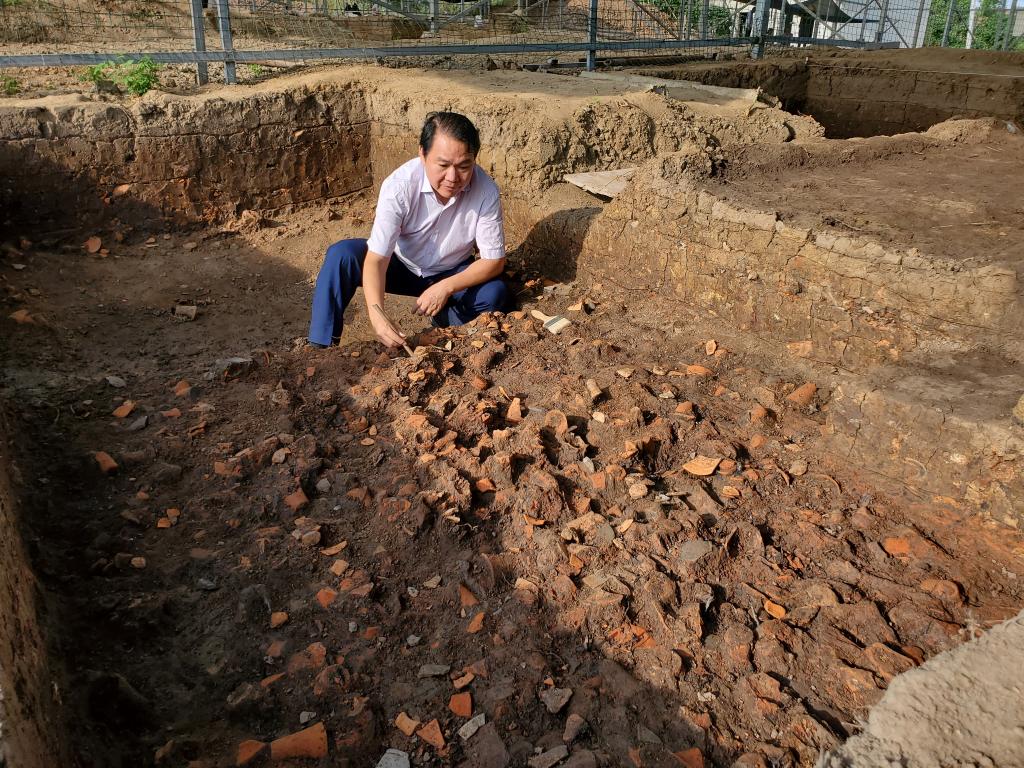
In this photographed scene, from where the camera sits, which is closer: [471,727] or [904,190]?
[471,727]

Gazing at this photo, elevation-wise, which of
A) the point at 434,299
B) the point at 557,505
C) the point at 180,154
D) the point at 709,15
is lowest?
the point at 557,505

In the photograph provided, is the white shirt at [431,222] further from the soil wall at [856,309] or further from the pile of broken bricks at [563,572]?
the pile of broken bricks at [563,572]

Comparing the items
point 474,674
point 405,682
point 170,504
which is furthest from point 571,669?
point 170,504

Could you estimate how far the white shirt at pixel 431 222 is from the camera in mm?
3822

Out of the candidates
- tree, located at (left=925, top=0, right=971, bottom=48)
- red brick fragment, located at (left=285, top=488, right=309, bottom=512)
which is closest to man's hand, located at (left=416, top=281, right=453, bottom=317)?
red brick fragment, located at (left=285, top=488, right=309, bottom=512)

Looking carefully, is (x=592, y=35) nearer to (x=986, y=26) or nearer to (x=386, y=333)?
(x=386, y=333)

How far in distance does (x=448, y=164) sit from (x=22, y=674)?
2.69 meters

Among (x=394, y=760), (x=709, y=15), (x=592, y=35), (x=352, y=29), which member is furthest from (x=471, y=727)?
(x=709, y=15)

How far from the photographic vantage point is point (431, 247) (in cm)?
417

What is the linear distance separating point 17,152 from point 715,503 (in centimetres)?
537

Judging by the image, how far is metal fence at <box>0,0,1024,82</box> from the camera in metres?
6.61

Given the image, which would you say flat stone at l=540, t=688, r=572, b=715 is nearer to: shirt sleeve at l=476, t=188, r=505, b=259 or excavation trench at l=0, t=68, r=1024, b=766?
excavation trench at l=0, t=68, r=1024, b=766

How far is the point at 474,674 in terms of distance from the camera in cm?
217

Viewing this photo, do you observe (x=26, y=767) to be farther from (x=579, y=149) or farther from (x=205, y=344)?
(x=579, y=149)
